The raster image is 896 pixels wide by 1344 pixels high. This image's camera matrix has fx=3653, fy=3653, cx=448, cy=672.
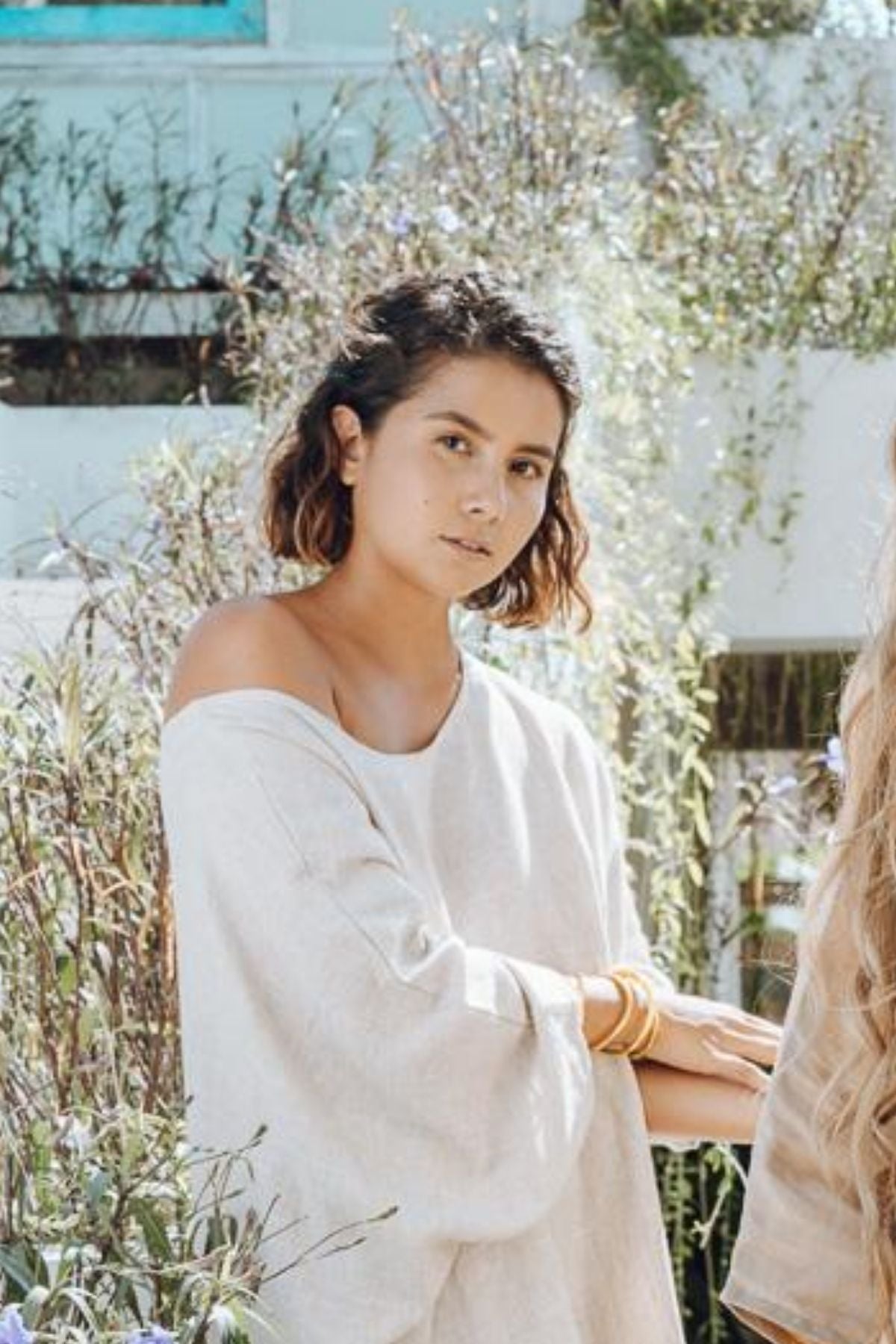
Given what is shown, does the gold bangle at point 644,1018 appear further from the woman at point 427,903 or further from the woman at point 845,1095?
the woman at point 845,1095

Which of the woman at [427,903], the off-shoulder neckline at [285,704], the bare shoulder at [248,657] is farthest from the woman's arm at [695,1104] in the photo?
the bare shoulder at [248,657]

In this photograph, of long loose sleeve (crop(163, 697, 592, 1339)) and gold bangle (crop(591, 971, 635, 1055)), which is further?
gold bangle (crop(591, 971, 635, 1055))

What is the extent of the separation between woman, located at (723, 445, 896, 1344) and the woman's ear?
4.69 feet

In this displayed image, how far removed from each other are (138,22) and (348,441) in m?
5.50

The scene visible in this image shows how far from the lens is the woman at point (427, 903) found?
361 cm

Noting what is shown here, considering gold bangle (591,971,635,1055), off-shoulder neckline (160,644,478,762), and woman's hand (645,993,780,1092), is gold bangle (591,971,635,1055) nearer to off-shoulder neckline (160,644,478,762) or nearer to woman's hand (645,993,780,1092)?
woman's hand (645,993,780,1092)

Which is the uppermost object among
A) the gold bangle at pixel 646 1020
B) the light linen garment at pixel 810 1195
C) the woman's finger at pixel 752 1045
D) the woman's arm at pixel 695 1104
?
the light linen garment at pixel 810 1195

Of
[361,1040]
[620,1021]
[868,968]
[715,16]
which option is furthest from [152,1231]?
[715,16]

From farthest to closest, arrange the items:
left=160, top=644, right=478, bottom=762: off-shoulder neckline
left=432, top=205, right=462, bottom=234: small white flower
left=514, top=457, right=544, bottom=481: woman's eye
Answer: left=432, top=205, right=462, bottom=234: small white flower
left=514, top=457, right=544, bottom=481: woman's eye
left=160, top=644, right=478, bottom=762: off-shoulder neckline

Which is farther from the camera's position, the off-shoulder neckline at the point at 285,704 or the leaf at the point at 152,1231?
the off-shoulder neckline at the point at 285,704

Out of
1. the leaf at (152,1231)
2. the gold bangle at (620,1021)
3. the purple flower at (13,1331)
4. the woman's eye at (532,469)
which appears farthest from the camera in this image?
the woman's eye at (532,469)

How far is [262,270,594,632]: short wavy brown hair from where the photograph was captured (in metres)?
3.93

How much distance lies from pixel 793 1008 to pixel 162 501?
345 centimetres

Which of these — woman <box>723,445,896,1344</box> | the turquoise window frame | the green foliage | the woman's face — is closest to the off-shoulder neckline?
the woman's face
